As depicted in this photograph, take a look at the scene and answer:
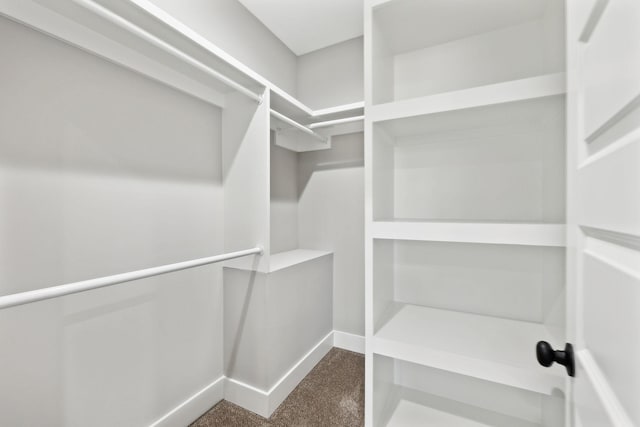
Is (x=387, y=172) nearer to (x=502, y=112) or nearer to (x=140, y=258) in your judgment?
(x=502, y=112)

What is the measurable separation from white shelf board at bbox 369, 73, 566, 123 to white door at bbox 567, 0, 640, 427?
0.70 feet

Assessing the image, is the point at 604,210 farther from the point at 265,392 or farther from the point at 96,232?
the point at 265,392

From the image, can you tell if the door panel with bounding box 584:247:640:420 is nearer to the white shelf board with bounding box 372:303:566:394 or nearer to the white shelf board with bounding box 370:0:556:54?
the white shelf board with bounding box 372:303:566:394

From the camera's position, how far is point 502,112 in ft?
3.23

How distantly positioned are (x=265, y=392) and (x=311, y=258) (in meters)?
0.81

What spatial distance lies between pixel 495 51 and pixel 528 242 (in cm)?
91

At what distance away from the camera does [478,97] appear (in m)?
0.90

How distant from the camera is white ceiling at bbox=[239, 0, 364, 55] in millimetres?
1709

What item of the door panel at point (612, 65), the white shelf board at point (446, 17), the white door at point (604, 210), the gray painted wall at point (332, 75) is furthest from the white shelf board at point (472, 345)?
the gray painted wall at point (332, 75)

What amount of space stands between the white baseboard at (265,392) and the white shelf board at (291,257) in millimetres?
654

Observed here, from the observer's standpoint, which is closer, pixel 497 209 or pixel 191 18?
pixel 497 209

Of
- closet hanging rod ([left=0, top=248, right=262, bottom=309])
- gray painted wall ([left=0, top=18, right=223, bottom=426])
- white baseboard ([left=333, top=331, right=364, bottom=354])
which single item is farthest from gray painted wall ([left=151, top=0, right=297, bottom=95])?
white baseboard ([left=333, top=331, right=364, bottom=354])

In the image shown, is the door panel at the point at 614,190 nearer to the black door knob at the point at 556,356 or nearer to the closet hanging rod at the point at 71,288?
the black door knob at the point at 556,356

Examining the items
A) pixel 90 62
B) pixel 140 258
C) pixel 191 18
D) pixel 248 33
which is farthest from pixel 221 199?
pixel 248 33
